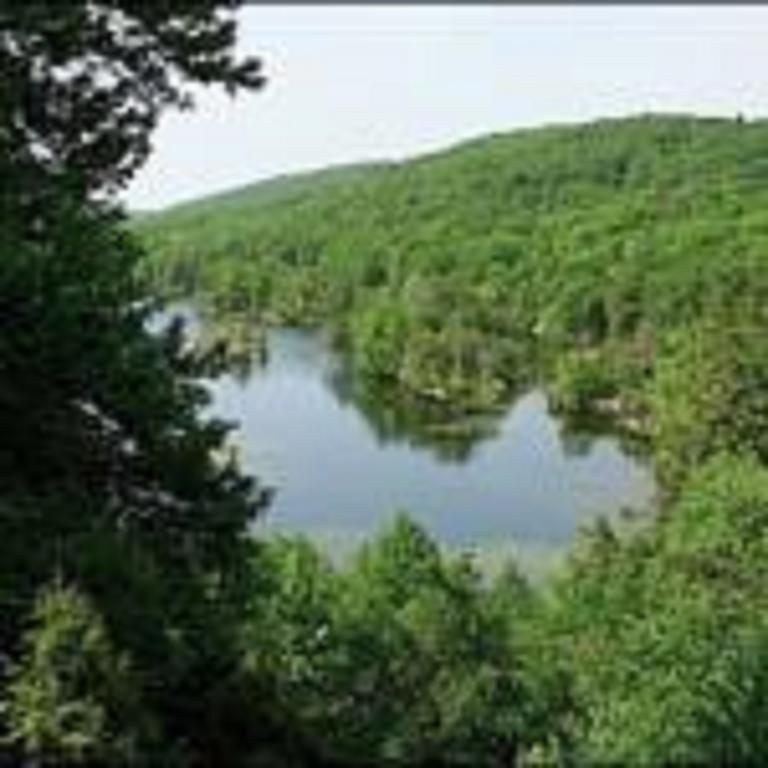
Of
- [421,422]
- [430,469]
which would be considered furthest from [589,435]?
[430,469]

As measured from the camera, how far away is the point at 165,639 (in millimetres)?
15531

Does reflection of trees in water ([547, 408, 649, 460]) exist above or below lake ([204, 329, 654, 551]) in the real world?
above

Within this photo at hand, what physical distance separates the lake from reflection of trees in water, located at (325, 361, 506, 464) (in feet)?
0.47

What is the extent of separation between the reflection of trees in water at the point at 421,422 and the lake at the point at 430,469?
142 mm

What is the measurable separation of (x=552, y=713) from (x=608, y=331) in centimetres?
11159

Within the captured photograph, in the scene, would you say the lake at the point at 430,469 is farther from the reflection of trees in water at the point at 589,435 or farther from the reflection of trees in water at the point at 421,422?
the reflection of trees in water at the point at 589,435

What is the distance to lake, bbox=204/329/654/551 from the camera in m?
90.4

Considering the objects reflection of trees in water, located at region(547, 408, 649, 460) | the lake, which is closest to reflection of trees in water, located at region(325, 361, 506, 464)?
the lake

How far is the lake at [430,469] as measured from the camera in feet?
297

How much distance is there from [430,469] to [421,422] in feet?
69.8

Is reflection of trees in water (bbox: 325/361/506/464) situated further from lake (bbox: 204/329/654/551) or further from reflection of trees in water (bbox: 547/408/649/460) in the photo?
reflection of trees in water (bbox: 547/408/649/460)

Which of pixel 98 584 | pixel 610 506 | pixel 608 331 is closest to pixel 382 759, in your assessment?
pixel 98 584

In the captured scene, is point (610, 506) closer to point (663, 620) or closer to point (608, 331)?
point (663, 620)

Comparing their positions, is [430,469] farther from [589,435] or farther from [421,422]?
[421,422]
